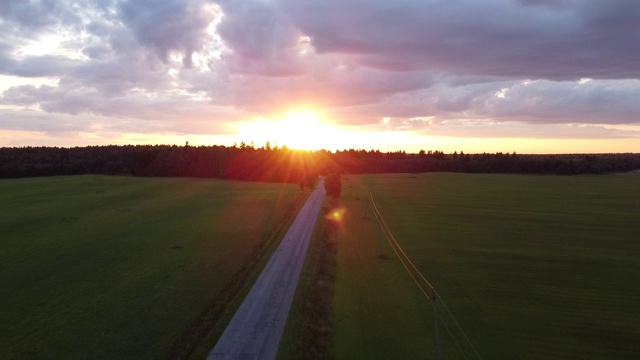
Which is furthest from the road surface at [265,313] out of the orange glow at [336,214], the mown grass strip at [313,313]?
the orange glow at [336,214]

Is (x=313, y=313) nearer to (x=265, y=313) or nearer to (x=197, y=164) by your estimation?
(x=265, y=313)

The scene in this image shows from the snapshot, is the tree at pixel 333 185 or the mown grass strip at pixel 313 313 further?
the tree at pixel 333 185

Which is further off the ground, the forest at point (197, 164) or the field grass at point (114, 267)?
the forest at point (197, 164)

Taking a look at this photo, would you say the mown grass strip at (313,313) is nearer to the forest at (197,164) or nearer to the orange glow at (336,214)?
the orange glow at (336,214)

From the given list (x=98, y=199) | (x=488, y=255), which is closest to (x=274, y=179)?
(x=98, y=199)

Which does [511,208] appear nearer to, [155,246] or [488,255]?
[488,255]

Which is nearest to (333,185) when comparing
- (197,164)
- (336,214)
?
(336,214)
